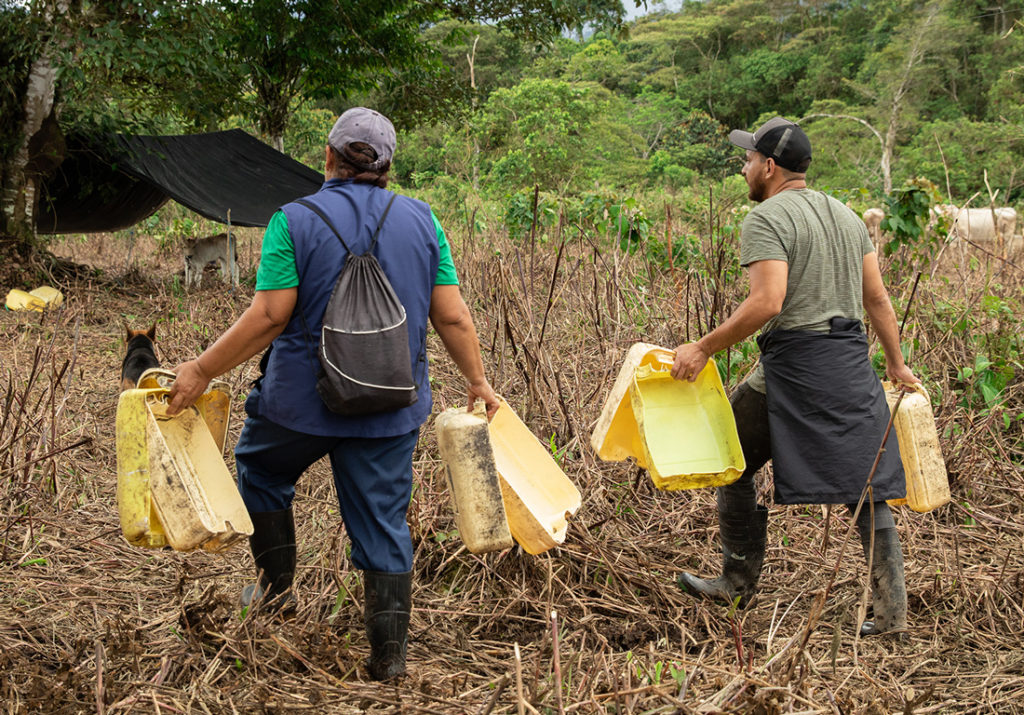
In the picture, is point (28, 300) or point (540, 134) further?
point (540, 134)

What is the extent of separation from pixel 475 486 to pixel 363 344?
0.52 m

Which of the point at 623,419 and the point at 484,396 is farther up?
the point at 484,396

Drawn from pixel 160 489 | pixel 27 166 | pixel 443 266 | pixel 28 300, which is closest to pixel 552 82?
pixel 27 166

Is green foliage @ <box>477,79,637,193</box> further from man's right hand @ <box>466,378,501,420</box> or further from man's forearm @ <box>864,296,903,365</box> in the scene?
man's right hand @ <box>466,378,501,420</box>

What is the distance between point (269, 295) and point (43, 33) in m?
6.57

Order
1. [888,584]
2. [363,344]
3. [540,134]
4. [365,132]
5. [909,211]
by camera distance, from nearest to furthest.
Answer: [363,344]
[365,132]
[888,584]
[909,211]
[540,134]

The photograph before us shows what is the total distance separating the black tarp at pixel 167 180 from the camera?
8086 millimetres

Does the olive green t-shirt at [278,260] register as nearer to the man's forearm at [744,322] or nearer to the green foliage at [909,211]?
the man's forearm at [744,322]

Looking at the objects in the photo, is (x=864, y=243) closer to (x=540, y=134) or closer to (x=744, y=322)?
(x=744, y=322)

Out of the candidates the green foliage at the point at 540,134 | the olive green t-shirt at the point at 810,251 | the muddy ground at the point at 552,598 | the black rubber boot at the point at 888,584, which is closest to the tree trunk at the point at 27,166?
the muddy ground at the point at 552,598

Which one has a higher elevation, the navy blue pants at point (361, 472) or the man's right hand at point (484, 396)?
the man's right hand at point (484, 396)

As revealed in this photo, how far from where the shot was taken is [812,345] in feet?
7.98

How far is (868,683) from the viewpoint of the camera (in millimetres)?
2207

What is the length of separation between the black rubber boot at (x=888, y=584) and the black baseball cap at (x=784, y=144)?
1.12 m
